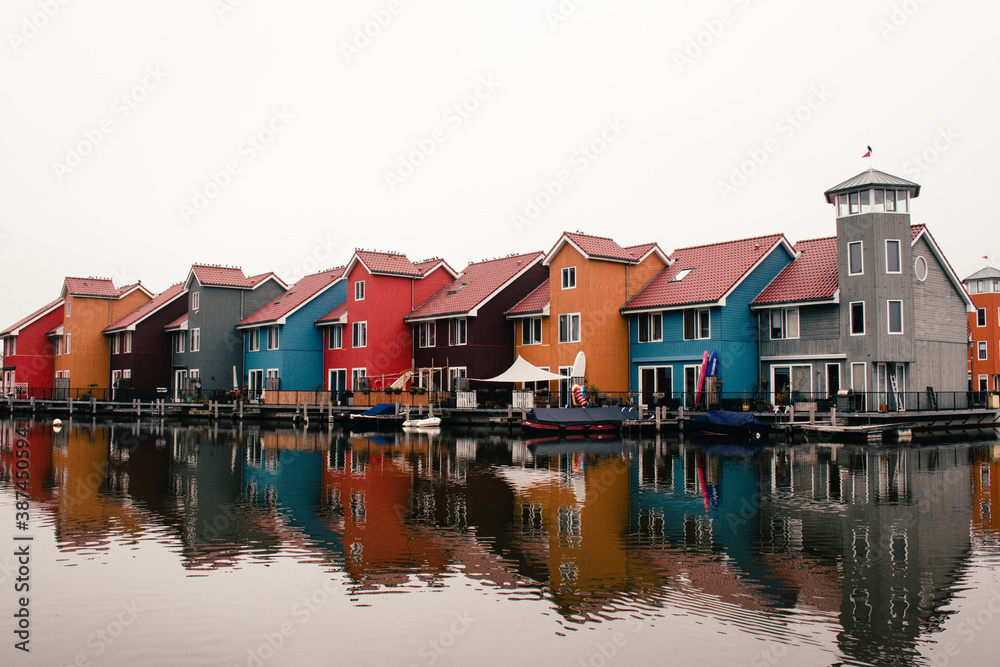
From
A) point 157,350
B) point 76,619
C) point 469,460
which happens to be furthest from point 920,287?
point 157,350

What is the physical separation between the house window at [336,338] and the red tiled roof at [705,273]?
2186 centimetres

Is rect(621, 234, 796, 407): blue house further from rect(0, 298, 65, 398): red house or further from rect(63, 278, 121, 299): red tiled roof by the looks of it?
rect(0, 298, 65, 398): red house

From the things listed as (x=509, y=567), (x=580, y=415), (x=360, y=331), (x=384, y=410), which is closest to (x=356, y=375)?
(x=360, y=331)

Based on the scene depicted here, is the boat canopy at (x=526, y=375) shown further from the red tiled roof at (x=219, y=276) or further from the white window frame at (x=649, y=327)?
the red tiled roof at (x=219, y=276)

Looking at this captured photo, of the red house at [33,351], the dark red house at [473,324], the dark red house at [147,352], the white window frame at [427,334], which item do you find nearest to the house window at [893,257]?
the dark red house at [473,324]

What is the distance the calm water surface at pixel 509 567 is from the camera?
405 inches

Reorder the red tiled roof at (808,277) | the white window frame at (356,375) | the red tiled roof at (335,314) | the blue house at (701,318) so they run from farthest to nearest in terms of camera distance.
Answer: the red tiled roof at (335,314)
the white window frame at (356,375)
the blue house at (701,318)
the red tiled roof at (808,277)

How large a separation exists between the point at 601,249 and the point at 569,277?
2389 mm

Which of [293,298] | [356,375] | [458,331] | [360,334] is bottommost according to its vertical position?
[356,375]

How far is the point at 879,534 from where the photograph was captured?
16.1 meters

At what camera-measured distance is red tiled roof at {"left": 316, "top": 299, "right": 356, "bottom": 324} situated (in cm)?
6120

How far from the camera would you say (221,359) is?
222 feet

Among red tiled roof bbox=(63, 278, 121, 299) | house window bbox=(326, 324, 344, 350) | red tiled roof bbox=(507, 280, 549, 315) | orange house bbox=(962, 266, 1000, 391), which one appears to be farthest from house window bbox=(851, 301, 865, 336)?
red tiled roof bbox=(63, 278, 121, 299)

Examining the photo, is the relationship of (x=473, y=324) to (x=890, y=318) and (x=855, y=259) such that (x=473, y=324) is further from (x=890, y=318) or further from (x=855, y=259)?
(x=890, y=318)
